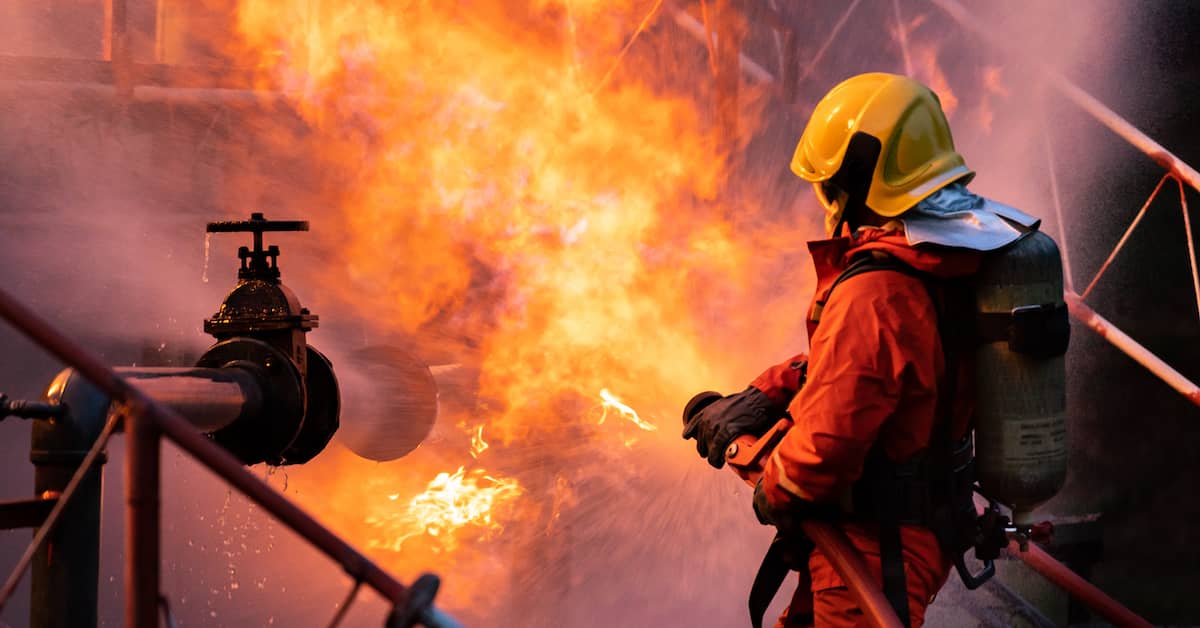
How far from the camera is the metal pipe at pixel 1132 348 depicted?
14.6 feet

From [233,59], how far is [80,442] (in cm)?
457

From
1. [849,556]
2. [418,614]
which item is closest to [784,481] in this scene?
[849,556]

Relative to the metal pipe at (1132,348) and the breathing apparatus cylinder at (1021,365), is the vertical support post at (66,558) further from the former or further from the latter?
the metal pipe at (1132,348)

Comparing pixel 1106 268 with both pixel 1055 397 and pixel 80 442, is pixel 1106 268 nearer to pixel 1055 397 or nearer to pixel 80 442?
pixel 1055 397

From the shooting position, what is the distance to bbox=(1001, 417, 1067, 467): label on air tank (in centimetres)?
260

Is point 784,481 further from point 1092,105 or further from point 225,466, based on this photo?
point 1092,105

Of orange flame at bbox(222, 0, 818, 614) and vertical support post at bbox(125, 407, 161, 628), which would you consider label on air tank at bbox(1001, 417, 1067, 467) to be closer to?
vertical support post at bbox(125, 407, 161, 628)

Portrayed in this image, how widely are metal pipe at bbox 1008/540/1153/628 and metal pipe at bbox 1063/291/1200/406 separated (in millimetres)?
1328

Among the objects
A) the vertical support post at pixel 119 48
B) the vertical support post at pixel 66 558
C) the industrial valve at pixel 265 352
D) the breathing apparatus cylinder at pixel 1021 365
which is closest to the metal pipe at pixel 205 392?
the industrial valve at pixel 265 352

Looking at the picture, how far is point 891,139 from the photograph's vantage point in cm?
275

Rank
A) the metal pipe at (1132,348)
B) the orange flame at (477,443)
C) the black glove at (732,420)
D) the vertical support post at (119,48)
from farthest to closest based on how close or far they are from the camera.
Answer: the orange flame at (477,443) → the vertical support post at (119,48) → the metal pipe at (1132,348) → the black glove at (732,420)

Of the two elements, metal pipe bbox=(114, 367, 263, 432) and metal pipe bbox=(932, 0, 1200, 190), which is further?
metal pipe bbox=(932, 0, 1200, 190)

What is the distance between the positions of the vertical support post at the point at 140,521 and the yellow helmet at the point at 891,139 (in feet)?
6.20

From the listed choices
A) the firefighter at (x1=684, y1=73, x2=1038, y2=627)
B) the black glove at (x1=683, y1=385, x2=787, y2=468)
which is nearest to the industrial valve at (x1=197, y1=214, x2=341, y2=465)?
the black glove at (x1=683, y1=385, x2=787, y2=468)
